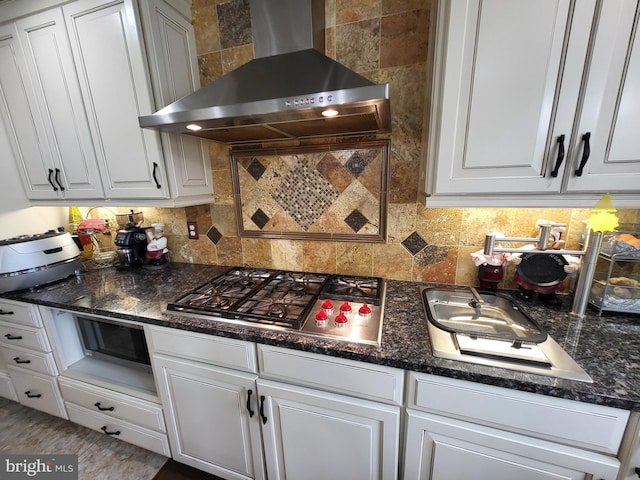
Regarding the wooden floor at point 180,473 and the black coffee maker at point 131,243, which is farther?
the black coffee maker at point 131,243

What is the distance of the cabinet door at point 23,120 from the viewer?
140cm

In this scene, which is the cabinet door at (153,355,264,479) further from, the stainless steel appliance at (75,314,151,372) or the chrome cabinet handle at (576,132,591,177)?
the chrome cabinet handle at (576,132,591,177)

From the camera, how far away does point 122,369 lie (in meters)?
1.44

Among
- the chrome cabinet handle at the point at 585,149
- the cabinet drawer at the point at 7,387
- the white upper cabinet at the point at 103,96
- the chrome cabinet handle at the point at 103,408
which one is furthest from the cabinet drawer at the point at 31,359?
the chrome cabinet handle at the point at 585,149

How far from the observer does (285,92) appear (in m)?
0.89

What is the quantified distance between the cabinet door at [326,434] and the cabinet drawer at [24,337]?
4.47 feet

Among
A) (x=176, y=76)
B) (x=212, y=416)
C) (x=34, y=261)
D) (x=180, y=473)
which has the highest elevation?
(x=176, y=76)

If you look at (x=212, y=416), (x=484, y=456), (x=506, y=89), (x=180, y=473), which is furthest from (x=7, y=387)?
(x=506, y=89)

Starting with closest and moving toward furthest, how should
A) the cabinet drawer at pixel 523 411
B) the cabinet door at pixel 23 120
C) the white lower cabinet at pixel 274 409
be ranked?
the cabinet drawer at pixel 523 411 → the white lower cabinet at pixel 274 409 → the cabinet door at pixel 23 120

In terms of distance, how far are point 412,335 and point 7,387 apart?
2615 mm

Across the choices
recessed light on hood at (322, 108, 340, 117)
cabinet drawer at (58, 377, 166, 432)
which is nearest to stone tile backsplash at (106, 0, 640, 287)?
recessed light on hood at (322, 108, 340, 117)

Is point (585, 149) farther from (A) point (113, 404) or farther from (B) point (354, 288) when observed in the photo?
(A) point (113, 404)

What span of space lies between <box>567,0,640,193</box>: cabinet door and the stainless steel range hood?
0.61m

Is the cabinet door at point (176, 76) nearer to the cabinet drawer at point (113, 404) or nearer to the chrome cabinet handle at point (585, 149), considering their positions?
the cabinet drawer at point (113, 404)
